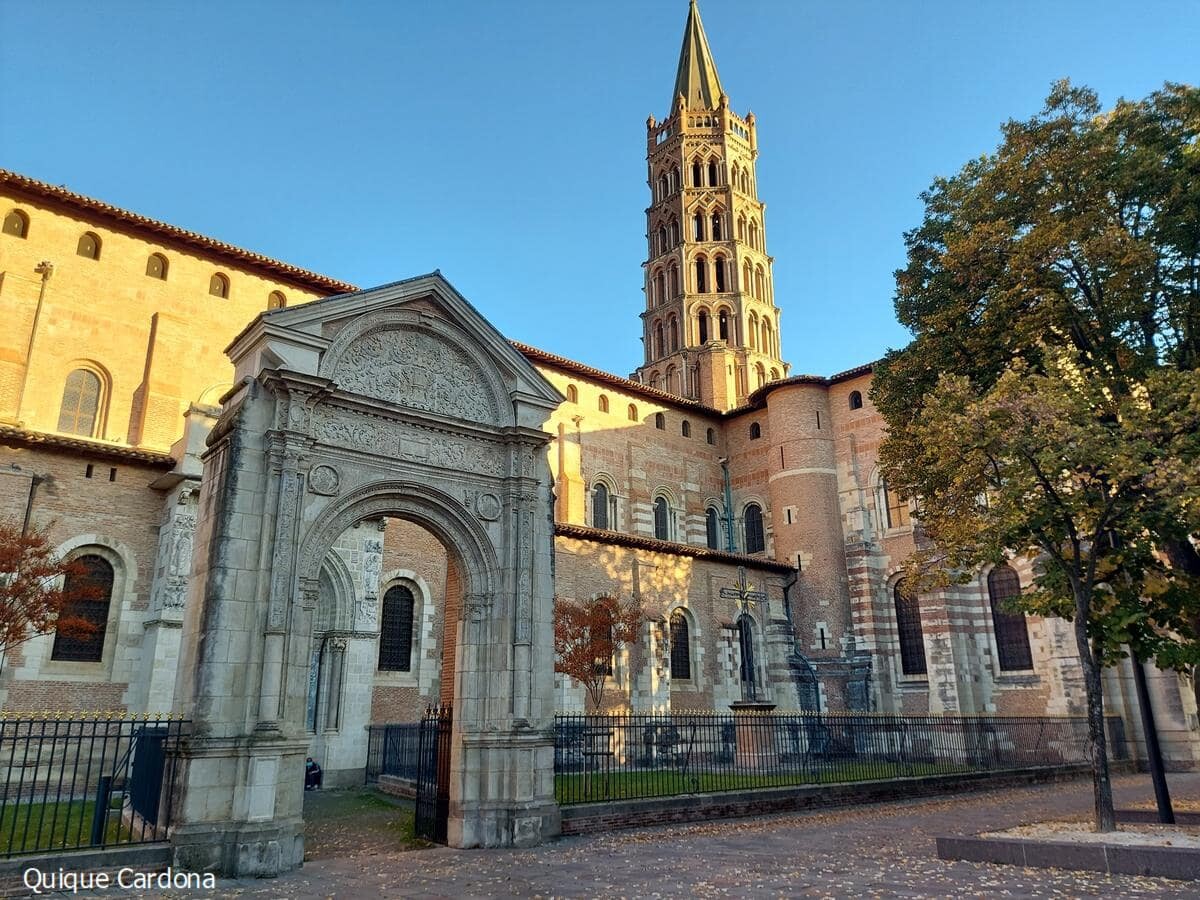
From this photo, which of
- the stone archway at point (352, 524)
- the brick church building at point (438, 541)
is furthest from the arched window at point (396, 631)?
the stone archway at point (352, 524)

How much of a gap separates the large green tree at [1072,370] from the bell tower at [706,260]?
2822cm

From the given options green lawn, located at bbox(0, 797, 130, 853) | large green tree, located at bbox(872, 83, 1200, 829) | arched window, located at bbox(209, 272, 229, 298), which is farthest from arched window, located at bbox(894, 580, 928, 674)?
green lawn, located at bbox(0, 797, 130, 853)

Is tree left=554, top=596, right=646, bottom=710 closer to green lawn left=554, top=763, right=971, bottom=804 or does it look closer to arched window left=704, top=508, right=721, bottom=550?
green lawn left=554, top=763, right=971, bottom=804

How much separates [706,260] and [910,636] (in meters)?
27.6

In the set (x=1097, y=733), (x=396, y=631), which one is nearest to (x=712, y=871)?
(x=1097, y=733)

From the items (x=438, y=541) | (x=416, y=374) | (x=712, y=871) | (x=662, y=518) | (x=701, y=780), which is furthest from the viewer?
(x=662, y=518)

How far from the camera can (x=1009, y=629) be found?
98.6 ft

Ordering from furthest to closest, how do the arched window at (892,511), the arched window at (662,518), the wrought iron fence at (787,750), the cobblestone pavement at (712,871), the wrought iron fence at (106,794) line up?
the arched window at (662,518) → the arched window at (892,511) → the wrought iron fence at (787,750) → the wrought iron fence at (106,794) → the cobblestone pavement at (712,871)

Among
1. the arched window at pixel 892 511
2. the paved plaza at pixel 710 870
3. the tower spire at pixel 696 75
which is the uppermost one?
the tower spire at pixel 696 75

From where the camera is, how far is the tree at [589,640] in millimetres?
23984

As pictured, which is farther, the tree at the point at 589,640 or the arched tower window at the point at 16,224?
the tree at the point at 589,640

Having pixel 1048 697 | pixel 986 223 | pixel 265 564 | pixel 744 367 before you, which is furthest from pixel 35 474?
pixel 744 367

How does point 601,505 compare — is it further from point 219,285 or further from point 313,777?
point 313,777

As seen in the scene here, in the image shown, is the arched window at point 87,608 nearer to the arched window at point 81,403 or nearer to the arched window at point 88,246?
the arched window at point 81,403
